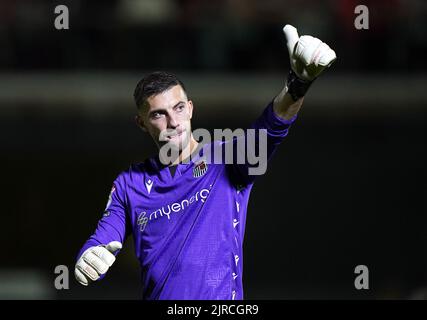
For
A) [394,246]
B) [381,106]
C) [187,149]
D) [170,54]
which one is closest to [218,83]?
[170,54]

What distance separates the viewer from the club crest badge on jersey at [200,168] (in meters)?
4.58

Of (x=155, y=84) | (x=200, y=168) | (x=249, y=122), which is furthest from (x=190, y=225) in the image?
(x=249, y=122)

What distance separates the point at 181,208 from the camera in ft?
14.8

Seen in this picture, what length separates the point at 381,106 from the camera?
37.0ft

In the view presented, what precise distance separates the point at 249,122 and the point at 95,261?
727 centimetres

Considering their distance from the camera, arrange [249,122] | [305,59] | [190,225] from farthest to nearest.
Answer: [249,122] < [190,225] < [305,59]

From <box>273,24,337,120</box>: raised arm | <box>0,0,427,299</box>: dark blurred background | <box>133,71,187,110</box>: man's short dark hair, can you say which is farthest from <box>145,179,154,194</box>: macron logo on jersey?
<box>0,0,427,299</box>: dark blurred background

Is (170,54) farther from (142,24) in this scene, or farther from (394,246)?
(394,246)

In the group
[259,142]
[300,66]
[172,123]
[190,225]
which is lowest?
[190,225]

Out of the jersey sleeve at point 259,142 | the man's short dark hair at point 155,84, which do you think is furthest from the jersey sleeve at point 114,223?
the jersey sleeve at point 259,142

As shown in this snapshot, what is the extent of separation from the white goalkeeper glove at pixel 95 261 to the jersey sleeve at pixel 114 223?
0.27ft

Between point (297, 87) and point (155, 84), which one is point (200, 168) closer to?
point (155, 84)

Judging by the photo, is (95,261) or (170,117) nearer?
(95,261)

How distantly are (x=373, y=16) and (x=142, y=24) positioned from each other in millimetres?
2791
